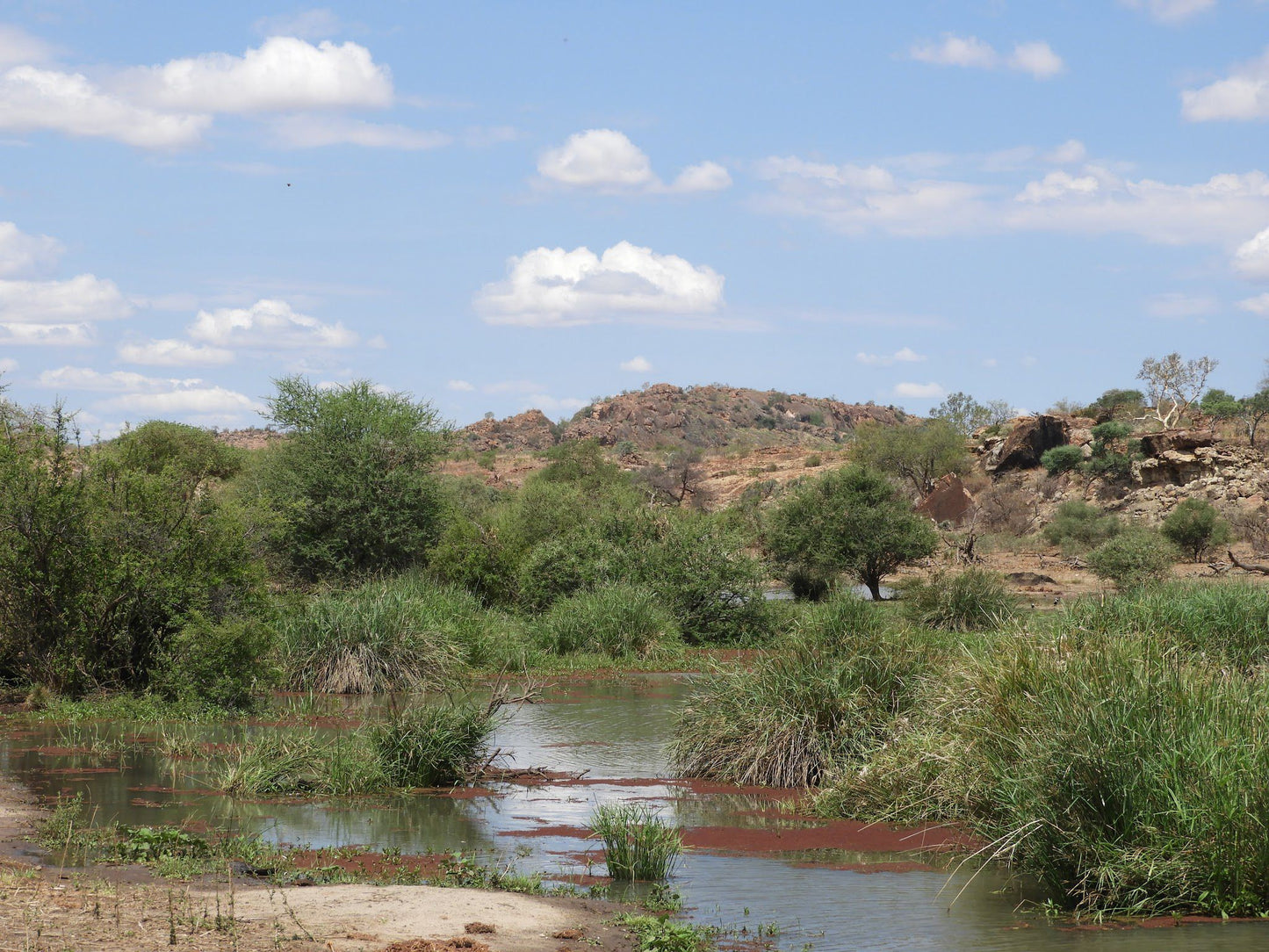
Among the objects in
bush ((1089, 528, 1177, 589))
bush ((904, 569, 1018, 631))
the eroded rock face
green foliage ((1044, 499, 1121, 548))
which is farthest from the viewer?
the eroded rock face

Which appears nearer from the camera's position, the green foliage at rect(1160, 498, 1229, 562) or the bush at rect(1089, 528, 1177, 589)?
the bush at rect(1089, 528, 1177, 589)

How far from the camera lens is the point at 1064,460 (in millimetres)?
56000

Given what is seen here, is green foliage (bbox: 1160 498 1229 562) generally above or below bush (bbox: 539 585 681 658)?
above

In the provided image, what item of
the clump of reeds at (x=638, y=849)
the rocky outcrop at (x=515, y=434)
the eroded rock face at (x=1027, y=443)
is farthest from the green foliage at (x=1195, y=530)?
the rocky outcrop at (x=515, y=434)

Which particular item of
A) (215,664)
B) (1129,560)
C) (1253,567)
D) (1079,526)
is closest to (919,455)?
(1079,526)

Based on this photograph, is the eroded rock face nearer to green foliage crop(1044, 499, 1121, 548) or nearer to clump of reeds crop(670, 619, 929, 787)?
green foliage crop(1044, 499, 1121, 548)

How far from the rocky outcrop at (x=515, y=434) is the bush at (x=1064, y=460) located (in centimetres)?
4003

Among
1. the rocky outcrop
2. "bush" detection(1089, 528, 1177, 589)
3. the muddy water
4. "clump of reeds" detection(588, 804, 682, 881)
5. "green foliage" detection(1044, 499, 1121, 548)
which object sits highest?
the rocky outcrop

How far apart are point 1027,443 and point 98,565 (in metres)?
50.7

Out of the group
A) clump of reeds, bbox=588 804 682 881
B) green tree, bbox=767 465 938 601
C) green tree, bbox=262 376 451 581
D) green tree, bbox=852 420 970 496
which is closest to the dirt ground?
clump of reeds, bbox=588 804 682 881

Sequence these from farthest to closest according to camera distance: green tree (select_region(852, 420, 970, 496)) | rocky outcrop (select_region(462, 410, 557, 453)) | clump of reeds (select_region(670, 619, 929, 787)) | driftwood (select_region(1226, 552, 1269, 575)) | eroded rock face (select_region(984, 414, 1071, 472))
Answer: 1. rocky outcrop (select_region(462, 410, 557, 453))
2. green tree (select_region(852, 420, 970, 496))
3. eroded rock face (select_region(984, 414, 1071, 472))
4. driftwood (select_region(1226, 552, 1269, 575))
5. clump of reeds (select_region(670, 619, 929, 787))

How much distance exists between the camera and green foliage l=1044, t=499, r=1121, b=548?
44.6 metres

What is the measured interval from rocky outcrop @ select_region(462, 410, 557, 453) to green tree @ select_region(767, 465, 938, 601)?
168 ft

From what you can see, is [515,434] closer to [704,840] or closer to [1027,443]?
[1027,443]
